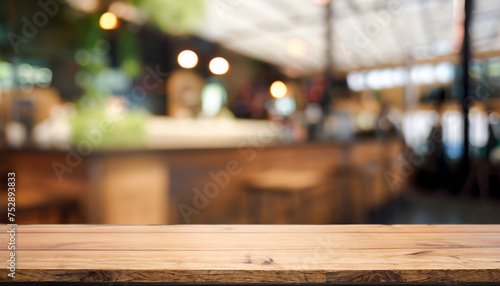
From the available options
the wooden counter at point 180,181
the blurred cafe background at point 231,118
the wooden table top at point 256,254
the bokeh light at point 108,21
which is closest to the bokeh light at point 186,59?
the blurred cafe background at point 231,118

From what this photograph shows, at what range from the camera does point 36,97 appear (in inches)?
128

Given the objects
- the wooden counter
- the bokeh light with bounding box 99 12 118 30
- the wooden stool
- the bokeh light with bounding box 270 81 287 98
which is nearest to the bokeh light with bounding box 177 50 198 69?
the bokeh light with bounding box 99 12 118 30

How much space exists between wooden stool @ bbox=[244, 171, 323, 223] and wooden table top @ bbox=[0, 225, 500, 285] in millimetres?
1827

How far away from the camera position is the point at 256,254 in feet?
2.67

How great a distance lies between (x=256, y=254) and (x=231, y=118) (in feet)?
15.0

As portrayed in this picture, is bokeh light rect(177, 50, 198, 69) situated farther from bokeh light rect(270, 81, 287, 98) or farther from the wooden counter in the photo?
bokeh light rect(270, 81, 287, 98)

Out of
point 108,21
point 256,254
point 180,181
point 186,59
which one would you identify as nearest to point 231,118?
point 186,59

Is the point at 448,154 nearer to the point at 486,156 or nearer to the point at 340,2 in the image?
the point at 486,156

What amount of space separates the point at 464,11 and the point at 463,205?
2.36 meters

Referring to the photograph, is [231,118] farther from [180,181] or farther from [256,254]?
[256,254]

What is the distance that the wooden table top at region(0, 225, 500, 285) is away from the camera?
2.40 ft

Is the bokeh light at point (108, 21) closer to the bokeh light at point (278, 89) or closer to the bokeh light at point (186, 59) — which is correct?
the bokeh light at point (186, 59)

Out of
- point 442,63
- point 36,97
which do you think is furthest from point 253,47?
point 36,97

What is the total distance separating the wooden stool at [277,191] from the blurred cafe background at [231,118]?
16 millimetres
